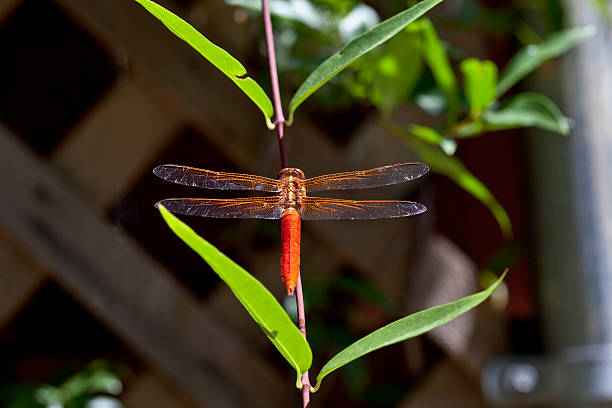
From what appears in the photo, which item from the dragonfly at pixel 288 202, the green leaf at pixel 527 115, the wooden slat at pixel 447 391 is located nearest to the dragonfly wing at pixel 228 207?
the dragonfly at pixel 288 202

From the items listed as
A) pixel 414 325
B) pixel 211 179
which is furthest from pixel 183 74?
pixel 414 325

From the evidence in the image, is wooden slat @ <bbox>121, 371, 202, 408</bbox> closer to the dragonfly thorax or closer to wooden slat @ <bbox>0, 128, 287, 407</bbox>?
wooden slat @ <bbox>0, 128, 287, 407</bbox>

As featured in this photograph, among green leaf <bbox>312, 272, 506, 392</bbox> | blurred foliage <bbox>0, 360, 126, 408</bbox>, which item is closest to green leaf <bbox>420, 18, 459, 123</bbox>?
green leaf <bbox>312, 272, 506, 392</bbox>

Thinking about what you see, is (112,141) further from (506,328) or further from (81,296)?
(506,328)

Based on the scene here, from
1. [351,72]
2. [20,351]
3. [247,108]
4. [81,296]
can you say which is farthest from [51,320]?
[351,72]

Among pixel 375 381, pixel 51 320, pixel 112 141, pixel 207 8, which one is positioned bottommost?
pixel 375 381

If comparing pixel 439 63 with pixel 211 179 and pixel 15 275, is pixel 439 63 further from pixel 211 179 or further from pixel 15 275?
pixel 15 275
